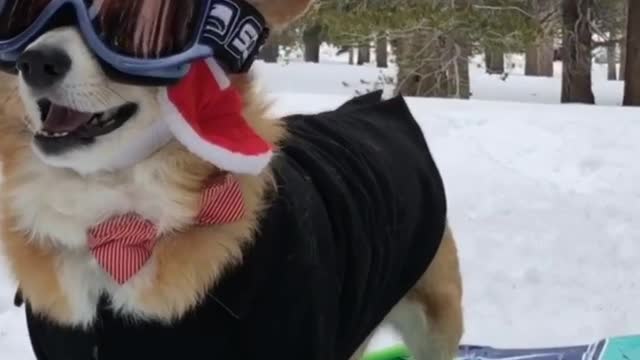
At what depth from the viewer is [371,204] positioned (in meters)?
3.15

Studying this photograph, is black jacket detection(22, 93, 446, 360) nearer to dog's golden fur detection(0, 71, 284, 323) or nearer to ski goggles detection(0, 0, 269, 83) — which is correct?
dog's golden fur detection(0, 71, 284, 323)

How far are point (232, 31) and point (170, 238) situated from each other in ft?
1.61

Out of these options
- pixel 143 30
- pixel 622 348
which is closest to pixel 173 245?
pixel 143 30

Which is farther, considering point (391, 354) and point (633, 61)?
point (633, 61)

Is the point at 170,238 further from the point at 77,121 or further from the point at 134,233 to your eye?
Result: the point at 77,121

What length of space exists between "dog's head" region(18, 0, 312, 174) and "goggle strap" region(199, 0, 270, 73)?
0.07m

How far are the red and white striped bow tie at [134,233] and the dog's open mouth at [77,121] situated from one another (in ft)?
0.73

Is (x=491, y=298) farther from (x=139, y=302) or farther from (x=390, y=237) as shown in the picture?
(x=139, y=302)

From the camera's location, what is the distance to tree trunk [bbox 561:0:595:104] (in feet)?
56.3

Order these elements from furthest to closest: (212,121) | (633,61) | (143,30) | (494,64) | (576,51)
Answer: (494,64)
(576,51)
(633,61)
(212,121)
(143,30)

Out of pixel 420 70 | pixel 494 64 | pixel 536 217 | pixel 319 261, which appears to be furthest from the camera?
pixel 494 64

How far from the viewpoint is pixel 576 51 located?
18.0 metres

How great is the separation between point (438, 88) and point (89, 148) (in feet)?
43.7

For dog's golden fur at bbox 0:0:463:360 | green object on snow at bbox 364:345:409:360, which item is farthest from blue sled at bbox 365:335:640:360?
dog's golden fur at bbox 0:0:463:360
